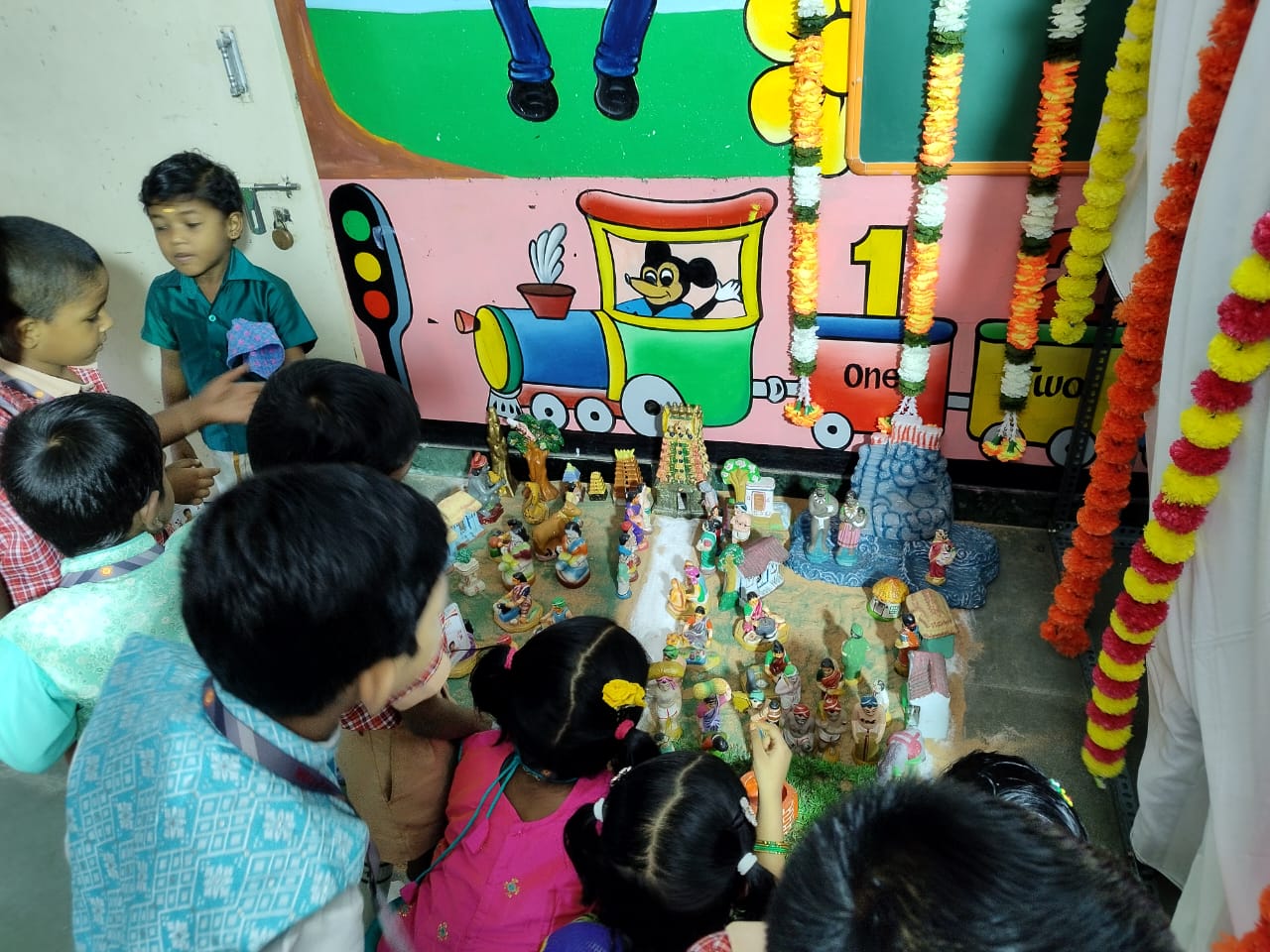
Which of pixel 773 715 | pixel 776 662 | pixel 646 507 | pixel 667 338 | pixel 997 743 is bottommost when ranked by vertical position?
pixel 997 743

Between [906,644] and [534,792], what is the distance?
1562mm

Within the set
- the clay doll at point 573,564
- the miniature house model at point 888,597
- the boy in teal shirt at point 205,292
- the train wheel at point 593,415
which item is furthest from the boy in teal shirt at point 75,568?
the miniature house model at point 888,597

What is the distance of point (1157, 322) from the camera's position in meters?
2.17

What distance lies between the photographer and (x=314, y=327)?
13.0 ft

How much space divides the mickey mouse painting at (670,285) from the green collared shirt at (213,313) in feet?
4.44

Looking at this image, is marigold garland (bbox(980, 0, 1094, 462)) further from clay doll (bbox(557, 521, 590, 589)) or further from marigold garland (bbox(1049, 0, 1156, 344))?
clay doll (bbox(557, 521, 590, 589))

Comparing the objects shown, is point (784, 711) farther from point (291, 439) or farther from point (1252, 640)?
point (291, 439)

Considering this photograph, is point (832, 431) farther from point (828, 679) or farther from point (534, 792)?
point (534, 792)

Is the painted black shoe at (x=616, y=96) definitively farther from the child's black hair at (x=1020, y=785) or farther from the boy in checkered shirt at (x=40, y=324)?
the child's black hair at (x=1020, y=785)

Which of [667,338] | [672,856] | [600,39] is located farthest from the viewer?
[667,338]

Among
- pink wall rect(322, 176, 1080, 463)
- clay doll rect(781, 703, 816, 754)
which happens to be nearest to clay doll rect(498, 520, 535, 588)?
pink wall rect(322, 176, 1080, 463)

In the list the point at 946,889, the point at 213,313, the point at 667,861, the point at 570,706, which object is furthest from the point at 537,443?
the point at 946,889

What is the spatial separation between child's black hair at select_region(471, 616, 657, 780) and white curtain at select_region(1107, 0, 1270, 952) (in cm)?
124

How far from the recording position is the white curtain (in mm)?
1703
